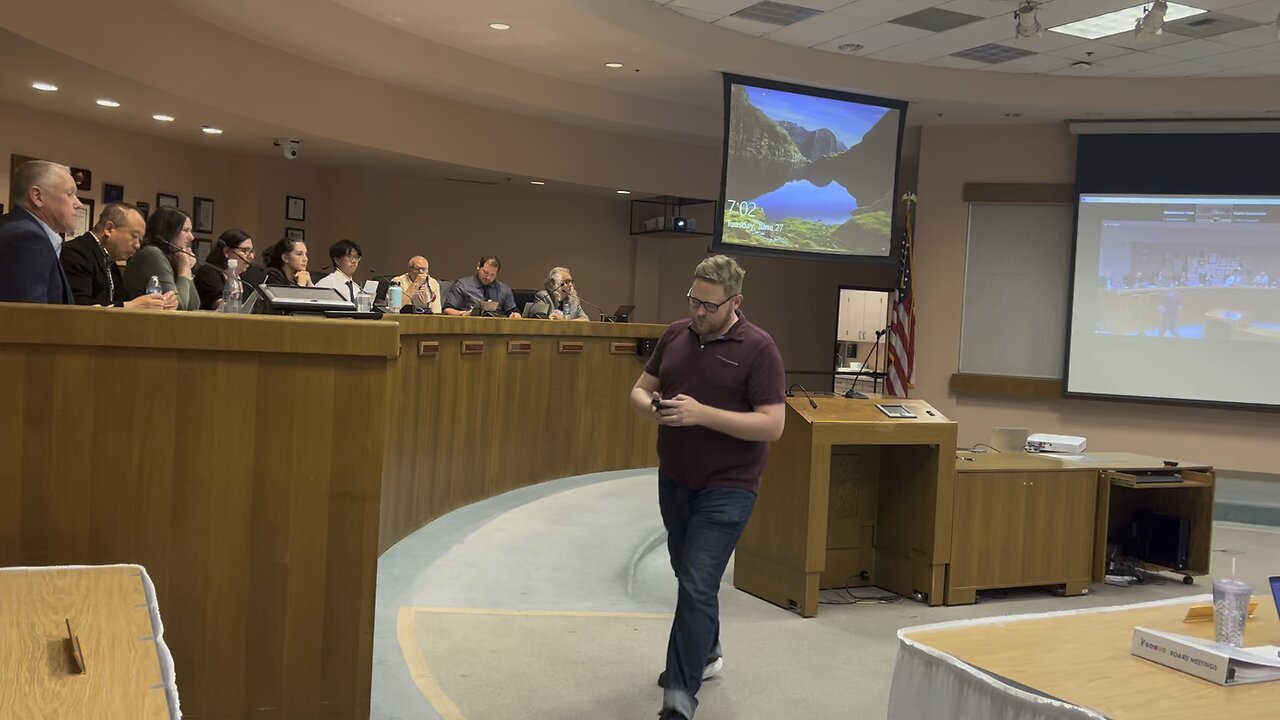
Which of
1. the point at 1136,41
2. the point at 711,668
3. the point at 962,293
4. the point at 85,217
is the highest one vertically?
the point at 1136,41

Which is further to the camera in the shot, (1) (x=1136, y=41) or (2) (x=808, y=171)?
(2) (x=808, y=171)

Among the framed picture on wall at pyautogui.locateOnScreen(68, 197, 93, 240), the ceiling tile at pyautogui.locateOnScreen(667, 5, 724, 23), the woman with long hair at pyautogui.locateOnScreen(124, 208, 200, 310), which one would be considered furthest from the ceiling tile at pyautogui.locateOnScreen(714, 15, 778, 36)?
the framed picture on wall at pyautogui.locateOnScreen(68, 197, 93, 240)

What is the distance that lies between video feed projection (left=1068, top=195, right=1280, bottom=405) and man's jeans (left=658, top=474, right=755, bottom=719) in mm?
7603

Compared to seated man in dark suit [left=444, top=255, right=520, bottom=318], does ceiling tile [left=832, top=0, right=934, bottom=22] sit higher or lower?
higher

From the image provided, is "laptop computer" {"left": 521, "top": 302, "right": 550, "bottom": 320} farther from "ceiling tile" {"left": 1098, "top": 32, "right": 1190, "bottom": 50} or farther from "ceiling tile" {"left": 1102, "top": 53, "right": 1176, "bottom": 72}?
"ceiling tile" {"left": 1102, "top": 53, "right": 1176, "bottom": 72}

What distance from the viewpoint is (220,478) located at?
251 centimetres

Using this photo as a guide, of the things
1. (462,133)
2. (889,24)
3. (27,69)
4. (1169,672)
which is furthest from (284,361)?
(462,133)

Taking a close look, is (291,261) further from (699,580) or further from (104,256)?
(699,580)

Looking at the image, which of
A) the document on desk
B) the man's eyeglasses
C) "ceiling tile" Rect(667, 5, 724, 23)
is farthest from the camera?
"ceiling tile" Rect(667, 5, 724, 23)

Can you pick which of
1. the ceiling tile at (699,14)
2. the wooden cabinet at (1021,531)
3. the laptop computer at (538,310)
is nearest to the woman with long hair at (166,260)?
the laptop computer at (538,310)

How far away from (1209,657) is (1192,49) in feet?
25.2

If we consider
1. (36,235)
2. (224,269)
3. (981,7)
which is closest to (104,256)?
(224,269)

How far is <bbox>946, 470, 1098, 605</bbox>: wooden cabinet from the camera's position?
193 inches

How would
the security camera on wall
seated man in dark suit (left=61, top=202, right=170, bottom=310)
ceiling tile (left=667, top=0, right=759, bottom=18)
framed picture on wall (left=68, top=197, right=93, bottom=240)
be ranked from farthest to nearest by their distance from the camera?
the security camera on wall → framed picture on wall (left=68, top=197, right=93, bottom=240) → ceiling tile (left=667, top=0, right=759, bottom=18) → seated man in dark suit (left=61, top=202, right=170, bottom=310)
